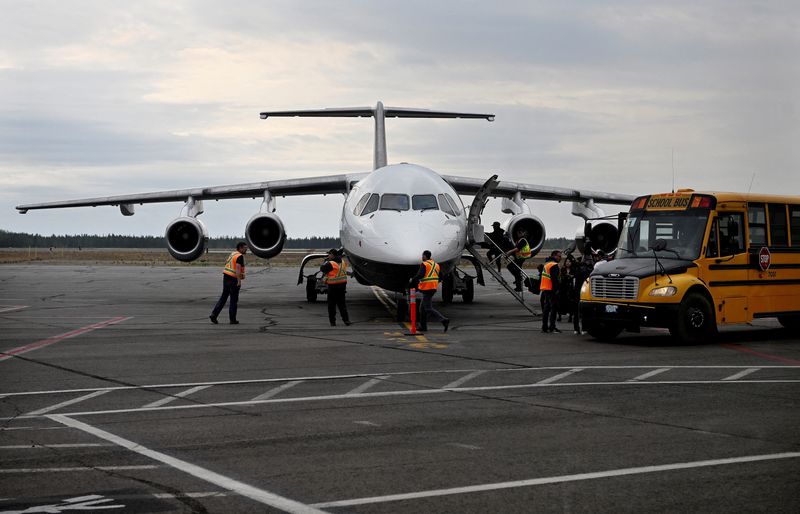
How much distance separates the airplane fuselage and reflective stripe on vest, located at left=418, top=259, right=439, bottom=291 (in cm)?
66

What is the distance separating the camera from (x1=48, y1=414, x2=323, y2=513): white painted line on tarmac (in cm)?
582

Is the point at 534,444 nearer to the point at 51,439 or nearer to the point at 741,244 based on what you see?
the point at 51,439

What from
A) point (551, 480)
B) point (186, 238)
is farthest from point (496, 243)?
point (551, 480)

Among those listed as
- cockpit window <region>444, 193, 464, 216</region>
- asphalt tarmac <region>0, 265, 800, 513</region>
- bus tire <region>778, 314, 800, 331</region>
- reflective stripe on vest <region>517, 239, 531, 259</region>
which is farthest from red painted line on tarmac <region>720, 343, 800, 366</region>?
reflective stripe on vest <region>517, 239, 531, 259</region>

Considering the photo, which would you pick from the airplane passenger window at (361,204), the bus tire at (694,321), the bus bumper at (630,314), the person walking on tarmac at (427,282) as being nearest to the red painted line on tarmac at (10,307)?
the airplane passenger window at (361,204)

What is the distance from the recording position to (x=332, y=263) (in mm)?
19734

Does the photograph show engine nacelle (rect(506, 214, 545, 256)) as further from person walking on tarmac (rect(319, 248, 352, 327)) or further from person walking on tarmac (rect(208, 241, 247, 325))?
person walking on tarmac (rect(208, 241, 247, 325))

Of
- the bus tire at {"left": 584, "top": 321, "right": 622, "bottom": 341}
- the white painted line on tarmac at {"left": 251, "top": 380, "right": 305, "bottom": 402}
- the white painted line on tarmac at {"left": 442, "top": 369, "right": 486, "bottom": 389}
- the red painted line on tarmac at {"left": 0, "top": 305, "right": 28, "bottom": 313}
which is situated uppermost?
the red painted line on tarmac at {"left": 0, "top": 305, "right": 28, "bottom": 313}

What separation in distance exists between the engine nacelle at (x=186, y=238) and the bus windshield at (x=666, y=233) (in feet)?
46.3

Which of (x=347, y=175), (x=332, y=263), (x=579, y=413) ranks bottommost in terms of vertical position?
(x=579, y=413)

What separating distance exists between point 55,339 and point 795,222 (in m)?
14.0

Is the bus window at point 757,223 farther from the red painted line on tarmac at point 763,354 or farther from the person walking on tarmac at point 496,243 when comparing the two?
the person walking on tarmac at point 496,243

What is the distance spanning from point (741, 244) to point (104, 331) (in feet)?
40.0

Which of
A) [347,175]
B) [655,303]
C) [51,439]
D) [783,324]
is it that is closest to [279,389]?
[51,439]
